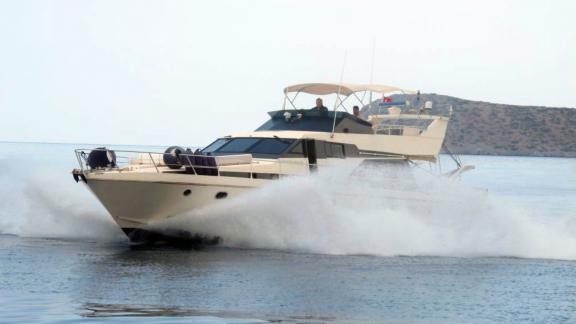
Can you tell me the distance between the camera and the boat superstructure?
18.4 m

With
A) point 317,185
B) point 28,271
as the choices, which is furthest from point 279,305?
point 317,185

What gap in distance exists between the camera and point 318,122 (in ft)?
71.4

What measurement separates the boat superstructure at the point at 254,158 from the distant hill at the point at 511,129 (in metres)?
158

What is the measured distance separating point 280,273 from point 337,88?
7994 millimetres

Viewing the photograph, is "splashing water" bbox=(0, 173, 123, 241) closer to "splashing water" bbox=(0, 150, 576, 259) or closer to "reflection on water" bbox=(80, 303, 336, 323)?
"splashing water" bbox=(0, 150, 576, 259)

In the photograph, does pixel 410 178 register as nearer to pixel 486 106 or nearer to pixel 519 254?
pixel 519 254

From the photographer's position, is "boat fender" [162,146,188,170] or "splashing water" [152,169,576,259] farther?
"splashing water" [152,169,576,259]

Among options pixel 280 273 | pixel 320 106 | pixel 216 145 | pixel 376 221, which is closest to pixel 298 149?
pixel 320 106

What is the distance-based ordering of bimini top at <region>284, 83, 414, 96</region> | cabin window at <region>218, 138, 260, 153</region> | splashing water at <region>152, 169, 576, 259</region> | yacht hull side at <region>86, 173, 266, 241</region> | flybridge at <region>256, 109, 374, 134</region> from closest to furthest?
yacht hull side at <region>86, 173, 266, 241</region> < splashing water at <region>152, 169, 576, 259</region> < cabin window at <region>218, 138, 260, 153</region> < flybridge at <region>256, 109, 374, 134</region> < bimini top at <region>284, 83, 414, 96</region>

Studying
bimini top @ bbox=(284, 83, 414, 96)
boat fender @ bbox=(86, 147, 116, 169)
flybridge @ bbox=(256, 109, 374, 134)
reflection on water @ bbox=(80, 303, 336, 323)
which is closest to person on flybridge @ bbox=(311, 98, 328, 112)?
flybridge @ bbox=(256, 109, 374, 134)

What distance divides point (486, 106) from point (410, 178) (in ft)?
558

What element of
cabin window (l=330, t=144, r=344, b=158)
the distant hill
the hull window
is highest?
cabin window (l=330, t=144, r=344, b=158)

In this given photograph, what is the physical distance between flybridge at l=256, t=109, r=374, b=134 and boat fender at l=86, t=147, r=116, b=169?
4421 millimetres

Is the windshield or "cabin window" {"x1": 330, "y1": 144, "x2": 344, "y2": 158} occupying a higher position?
the windshield
